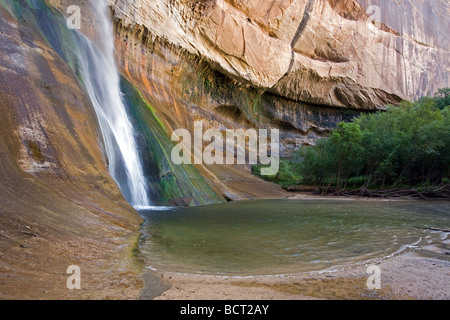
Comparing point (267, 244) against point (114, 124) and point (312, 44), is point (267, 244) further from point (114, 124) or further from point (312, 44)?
point (312, 44)

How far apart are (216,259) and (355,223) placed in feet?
18.4

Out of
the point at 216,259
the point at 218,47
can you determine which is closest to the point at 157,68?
the point at 218,47

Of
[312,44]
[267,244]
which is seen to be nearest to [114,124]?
[267,244]

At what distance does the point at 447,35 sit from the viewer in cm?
5147

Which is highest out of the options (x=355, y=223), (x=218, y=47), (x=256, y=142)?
(x=218, y=47)

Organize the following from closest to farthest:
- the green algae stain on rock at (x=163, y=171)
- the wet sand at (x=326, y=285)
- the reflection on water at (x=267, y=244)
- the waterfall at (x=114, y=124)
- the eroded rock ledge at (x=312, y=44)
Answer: the wet sand at (x=326, y=285), the reflection on water at (x=267, y=244), the waterfall at (x=114, y=124), the green algae stain on rock at (x=163, y=171), the eroded rock ledge at (x=312, y=44)

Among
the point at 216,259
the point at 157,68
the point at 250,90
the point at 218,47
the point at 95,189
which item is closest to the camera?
the point at 216,259

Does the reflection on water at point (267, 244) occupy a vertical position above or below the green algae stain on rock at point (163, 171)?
below

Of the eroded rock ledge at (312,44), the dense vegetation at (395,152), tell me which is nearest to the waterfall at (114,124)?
the eroded rock ledge at (312,44)

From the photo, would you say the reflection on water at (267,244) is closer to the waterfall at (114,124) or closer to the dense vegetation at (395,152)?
the waterfall at (114,124)

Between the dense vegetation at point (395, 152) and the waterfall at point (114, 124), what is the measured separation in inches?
639

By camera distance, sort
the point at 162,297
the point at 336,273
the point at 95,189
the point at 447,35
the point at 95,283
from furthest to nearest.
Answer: the point at 447,35
the point at 95,189
the point at 336,273
the point at 95,283
the point at 162,297

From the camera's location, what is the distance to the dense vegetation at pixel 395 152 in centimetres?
2125

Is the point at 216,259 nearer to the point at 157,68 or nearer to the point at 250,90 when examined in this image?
the point at 157,68
